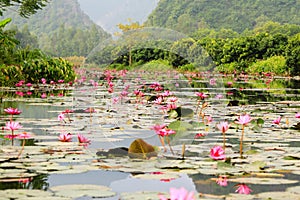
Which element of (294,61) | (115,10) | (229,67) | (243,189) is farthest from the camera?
(115,10)

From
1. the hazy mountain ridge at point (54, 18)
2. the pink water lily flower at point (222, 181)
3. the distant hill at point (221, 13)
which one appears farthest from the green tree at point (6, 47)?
the hazy mountain ridge at point (54, 18)

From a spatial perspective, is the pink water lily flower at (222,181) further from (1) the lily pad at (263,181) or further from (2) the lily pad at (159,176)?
(2) the lily pad at (159,176)

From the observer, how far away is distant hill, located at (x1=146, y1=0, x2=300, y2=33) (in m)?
61.2

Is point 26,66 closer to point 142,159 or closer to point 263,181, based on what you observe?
point 142,159

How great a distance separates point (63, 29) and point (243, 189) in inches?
2909

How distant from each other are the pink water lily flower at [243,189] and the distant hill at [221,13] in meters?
57.1

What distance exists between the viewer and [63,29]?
75062 millimetres

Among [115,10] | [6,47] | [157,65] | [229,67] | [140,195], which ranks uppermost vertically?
[115,10]

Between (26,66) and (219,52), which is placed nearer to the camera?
(26,66)

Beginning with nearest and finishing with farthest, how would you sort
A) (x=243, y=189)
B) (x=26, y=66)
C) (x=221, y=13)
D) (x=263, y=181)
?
1. (x=243, y=189)
2. (x=263, y=181)
3. (x=26, y=66)
4. (x=221, y=13)

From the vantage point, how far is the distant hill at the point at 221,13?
2408 inches

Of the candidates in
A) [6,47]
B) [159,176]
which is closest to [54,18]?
[6,47]

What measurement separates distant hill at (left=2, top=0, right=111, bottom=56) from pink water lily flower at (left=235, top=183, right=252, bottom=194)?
188 ft

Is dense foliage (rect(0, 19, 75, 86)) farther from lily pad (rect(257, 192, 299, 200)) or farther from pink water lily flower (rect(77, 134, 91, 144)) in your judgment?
lily pad (rect(257, 192, 299, 200))
